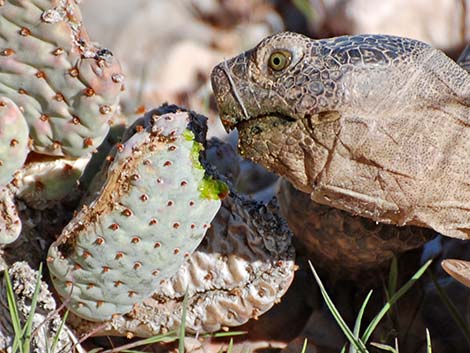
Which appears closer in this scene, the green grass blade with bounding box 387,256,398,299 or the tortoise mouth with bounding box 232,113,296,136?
the tortoise mouth with bounding box 232,113,296,136

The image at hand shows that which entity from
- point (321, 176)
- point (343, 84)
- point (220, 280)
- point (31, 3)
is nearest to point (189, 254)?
point (220, 280)

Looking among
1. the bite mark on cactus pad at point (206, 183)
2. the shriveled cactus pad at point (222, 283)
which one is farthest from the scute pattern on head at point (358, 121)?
the shriveled cactus pad at point (222, 283)

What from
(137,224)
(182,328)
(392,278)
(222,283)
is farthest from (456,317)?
(137,224)

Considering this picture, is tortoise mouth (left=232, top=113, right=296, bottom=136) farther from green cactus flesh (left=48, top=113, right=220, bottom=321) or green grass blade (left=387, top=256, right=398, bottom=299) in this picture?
green grass blade (left=387, top=256, right=398, bottom=299)

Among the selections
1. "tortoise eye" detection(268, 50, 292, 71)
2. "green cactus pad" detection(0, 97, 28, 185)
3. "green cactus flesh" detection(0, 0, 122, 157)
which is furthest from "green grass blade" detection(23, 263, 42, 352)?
"tortoise eye" detection(268, 50, 292, 71)

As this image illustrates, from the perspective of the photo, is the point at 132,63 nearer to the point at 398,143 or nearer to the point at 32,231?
the point at 32,231

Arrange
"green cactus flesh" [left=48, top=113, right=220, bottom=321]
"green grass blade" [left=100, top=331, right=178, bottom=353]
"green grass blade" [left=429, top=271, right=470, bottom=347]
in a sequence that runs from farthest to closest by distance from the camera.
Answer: "green grass blade" [left=429, top=271, right=470, bottom=347] → "green grass blade" [left=100, top=331, right=178, bottom=353] → "green cactus flesh" [left=48, top=113, right=220, bottom=321]

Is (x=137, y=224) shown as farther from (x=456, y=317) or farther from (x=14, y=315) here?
(x=456, y=317)

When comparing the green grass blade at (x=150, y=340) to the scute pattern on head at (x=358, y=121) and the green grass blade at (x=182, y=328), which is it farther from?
the scute pattern on head at (x=358, y=121)
